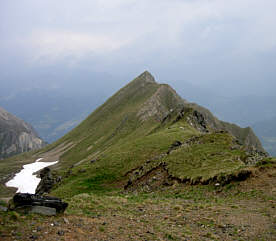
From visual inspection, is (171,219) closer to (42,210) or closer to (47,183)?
(42,210)

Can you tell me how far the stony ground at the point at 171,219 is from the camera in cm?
1334

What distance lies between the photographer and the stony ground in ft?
43.8

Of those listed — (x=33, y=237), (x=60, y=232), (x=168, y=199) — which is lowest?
(x=33, y=237)

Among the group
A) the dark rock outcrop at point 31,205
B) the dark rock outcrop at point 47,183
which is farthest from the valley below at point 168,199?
the dark rock outcrop at point 47,183

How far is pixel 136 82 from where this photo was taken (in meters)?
175

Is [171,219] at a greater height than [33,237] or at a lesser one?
greater

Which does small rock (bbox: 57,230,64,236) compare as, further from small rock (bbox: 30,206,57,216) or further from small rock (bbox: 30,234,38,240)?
small rock (bbox: 30,206,57,216)

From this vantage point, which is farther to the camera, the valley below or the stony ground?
the valley below

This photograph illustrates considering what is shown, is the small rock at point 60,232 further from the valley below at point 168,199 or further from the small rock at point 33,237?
the small rock at point 33,237

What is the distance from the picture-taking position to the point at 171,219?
688 inches

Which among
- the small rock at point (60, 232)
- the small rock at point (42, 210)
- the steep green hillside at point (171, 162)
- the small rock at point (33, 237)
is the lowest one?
the small rock at point (33, 237)

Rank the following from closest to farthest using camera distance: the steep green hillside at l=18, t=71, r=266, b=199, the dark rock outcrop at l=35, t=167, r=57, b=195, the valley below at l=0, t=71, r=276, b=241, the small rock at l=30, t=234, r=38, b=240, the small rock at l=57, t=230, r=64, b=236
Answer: the small rock at l=30, t=234, r=38, b=240 → the small rock at l=57, t=230, r=64, b=236 → the valley below at l=0, t=71, r=276, b=241 → the steep green hillside at l=18, t=71, r=266, b=199 → the dark rock outcrop at l=35, t=167, r=57, b=195

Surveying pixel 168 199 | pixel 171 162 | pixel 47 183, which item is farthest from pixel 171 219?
pixel 47 183

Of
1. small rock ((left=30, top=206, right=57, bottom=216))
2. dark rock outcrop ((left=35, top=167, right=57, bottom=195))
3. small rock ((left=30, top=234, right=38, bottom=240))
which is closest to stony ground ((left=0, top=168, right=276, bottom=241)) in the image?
small rock ((left=30, top=234, right=38, bottom=240))
